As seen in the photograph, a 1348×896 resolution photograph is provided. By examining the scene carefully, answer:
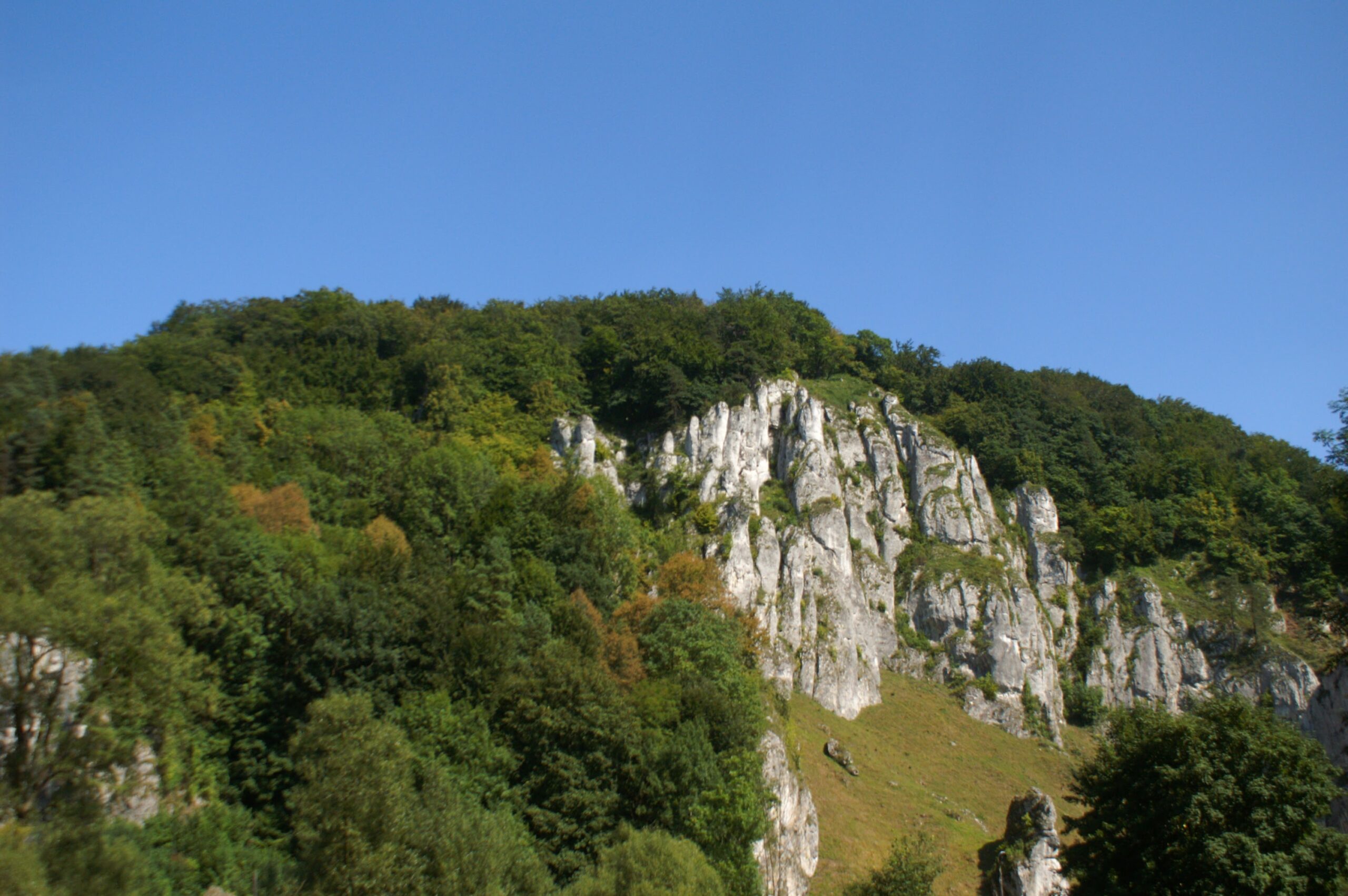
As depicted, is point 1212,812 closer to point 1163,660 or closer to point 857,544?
point 857,544

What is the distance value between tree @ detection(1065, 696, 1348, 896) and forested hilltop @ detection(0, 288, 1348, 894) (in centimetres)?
764

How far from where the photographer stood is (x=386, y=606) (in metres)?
31.2

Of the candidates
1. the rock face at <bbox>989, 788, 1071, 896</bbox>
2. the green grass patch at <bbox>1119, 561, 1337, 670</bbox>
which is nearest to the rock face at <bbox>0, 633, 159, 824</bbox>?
the rock face at <bbox>989, 788, 1071, 896</bbox>

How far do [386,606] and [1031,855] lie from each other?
84.6 ft

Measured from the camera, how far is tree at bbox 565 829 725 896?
24422 mm

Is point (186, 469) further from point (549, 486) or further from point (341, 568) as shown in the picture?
point (549, 486)

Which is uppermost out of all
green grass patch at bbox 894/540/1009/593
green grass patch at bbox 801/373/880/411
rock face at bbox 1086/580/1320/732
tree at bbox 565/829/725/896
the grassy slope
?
green grass patch at bbox 801/373/880/411

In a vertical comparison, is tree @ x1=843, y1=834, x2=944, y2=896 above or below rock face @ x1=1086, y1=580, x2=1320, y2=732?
below

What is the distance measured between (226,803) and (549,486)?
20308mm

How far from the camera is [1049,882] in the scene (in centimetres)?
3378

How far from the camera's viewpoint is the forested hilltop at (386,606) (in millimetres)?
A: 23375

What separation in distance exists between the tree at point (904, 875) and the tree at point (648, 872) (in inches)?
308

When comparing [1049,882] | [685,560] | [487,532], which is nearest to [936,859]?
[1049,882]

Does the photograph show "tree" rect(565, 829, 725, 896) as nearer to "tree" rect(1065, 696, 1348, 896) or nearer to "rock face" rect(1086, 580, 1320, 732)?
"tree" rect(1065, 696, 1348, 896)
